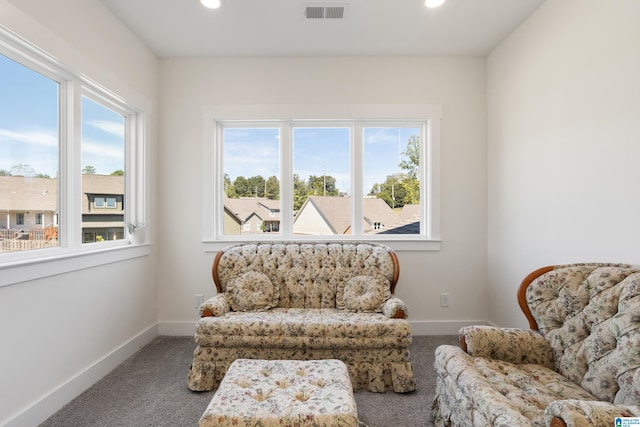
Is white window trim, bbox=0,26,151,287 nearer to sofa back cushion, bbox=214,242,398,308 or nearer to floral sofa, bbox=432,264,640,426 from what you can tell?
sofa back cushion, bbox=214,242,398,308

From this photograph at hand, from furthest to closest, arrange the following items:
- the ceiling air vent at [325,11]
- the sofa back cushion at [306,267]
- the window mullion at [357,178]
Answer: the window mullion at [357,178] < the sofa back cushion at [306,267] < the ceiling air vent at [325,11]

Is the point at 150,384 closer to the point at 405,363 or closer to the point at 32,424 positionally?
the point at 32,424

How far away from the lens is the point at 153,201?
10.7ft

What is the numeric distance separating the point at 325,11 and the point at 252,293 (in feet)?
7.69

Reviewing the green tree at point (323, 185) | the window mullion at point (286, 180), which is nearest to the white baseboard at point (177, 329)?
the window mullion at point (286, 180)

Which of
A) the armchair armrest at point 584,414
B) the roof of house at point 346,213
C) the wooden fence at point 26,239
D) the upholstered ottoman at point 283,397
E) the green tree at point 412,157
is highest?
the green tree at point 412,157

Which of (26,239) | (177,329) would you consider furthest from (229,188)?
(26,239)

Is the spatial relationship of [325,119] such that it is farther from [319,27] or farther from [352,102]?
[319,27]

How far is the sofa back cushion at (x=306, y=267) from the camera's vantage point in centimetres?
278

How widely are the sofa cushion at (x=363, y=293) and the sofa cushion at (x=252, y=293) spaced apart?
1.86 ft

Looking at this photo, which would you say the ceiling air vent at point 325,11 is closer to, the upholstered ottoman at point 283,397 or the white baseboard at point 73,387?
the upholstered ottoman at point 283,397

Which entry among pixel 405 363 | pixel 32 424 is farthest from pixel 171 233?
pixel 405 363

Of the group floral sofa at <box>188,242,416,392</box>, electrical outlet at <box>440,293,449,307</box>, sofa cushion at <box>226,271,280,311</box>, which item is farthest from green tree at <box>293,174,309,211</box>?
electrical outlet at <box>440,293,449,307</box>

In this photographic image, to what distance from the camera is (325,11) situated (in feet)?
8.34
